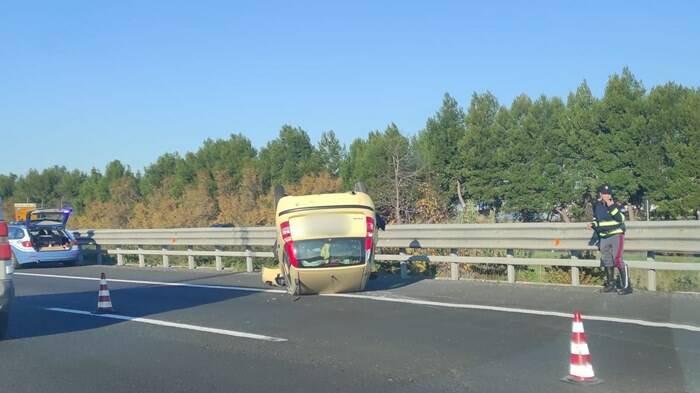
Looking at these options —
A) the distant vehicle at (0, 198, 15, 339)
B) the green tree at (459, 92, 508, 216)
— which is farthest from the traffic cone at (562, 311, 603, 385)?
the green tree at (459, 92, 508, 216)

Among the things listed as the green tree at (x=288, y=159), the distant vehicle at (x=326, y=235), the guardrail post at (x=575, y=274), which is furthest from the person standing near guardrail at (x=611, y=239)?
the green tree at (x=288, y=159)

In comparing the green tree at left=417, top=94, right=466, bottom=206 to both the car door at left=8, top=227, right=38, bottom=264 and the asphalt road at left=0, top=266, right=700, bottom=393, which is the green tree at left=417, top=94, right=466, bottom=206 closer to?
the car door at left=8, top=227, right=38, bottom=264

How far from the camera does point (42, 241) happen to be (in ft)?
74.2

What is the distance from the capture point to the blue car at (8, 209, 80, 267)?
866 inches

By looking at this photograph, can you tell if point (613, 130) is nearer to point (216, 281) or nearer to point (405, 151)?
point (405, 151)

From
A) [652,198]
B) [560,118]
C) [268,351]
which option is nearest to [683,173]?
[652,198]

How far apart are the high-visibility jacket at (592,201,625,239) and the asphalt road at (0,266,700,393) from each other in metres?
0.96

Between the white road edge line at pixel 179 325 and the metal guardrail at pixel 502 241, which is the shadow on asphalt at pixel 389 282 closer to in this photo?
the metal guardrail at pixel 502 241

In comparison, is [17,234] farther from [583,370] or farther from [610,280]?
[583,370]

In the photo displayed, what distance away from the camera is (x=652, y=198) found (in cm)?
4481

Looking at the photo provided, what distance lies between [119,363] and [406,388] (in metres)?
3.11

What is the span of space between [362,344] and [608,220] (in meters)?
4.90

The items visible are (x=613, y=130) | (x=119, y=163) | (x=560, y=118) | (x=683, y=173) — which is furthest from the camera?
(x=119, y=163)

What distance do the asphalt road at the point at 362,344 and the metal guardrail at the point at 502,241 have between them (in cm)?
68
